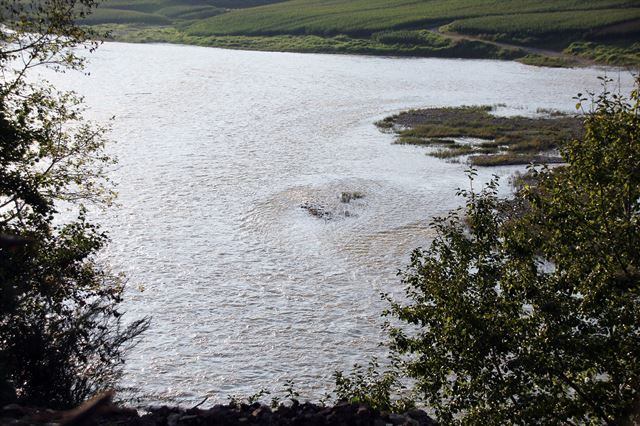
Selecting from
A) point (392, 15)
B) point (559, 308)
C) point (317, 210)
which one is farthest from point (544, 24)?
point (559, 308)

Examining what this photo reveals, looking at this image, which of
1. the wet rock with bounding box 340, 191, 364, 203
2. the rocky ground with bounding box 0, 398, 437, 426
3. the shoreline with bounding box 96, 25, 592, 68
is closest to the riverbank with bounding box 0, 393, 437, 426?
the rocky ground with bounding box 0, 398, 437, 426

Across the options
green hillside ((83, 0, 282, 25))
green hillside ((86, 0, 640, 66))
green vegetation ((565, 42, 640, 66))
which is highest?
green hillside ((83, 0, 282, 25))

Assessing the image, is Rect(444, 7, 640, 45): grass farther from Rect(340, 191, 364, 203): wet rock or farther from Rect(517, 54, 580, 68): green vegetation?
Rect(340, 191, 364, 203): wet rock

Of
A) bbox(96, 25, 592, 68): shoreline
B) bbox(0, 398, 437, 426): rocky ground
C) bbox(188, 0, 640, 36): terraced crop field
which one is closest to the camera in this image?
bbox(0, 398, 437, 426): rocky ground

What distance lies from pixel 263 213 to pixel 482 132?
87.0 feet

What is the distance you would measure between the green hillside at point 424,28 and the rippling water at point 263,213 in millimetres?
20756

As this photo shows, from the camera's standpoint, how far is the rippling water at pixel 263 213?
26.1 metres

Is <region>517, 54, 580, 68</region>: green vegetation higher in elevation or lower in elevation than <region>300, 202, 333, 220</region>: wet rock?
higher

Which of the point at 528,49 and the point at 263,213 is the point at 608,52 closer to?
the point at 528,49

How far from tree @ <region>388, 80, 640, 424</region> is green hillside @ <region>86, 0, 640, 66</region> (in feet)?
263

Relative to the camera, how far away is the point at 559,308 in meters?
14.8

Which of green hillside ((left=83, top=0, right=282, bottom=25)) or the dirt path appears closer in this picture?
the dirt path

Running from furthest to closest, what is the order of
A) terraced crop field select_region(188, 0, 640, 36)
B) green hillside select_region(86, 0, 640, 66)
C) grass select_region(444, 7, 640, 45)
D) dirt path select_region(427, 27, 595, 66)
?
terraced crop field select_region(188, 0, 640, 36)
grass select_region(444, 7, 640, 45)
green hillside select_region(86, 0, 640, 66)
dirt path select_region(427, 27, 595, 66)

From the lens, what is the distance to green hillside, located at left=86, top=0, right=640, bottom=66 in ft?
339
